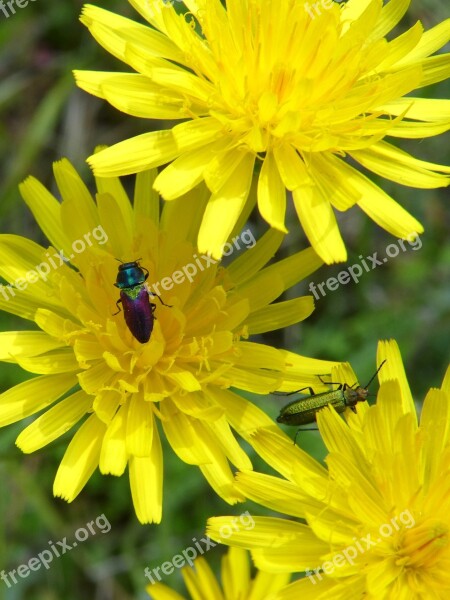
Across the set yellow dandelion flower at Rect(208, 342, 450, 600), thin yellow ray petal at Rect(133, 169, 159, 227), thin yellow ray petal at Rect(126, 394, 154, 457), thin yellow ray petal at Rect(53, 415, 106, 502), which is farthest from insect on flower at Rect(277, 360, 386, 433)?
thin yellow ray petal at Rect(133, 169, 159, 227)

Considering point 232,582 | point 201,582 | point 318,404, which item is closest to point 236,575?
point 232,582

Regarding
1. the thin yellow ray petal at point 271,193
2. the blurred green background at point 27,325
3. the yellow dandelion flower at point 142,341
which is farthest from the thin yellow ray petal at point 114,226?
the blurred green background at point 27,325

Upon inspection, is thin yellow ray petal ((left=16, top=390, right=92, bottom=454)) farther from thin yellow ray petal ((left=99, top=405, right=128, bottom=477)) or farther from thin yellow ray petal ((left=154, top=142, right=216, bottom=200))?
thin yellow ray petal ((left=154, top=142, right=216, bottom=200))

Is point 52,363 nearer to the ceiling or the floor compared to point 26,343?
nearer to the floor

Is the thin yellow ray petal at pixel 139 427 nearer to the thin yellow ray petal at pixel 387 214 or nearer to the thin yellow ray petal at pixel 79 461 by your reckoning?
the thin yellow ray petal at pixel 79 461

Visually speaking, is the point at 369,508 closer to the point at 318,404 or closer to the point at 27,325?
the point at 318,404

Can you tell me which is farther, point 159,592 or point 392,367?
point 159,592

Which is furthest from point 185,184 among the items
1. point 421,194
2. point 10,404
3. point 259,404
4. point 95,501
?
point 421,194

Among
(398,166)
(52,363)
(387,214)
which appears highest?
(52,363)
